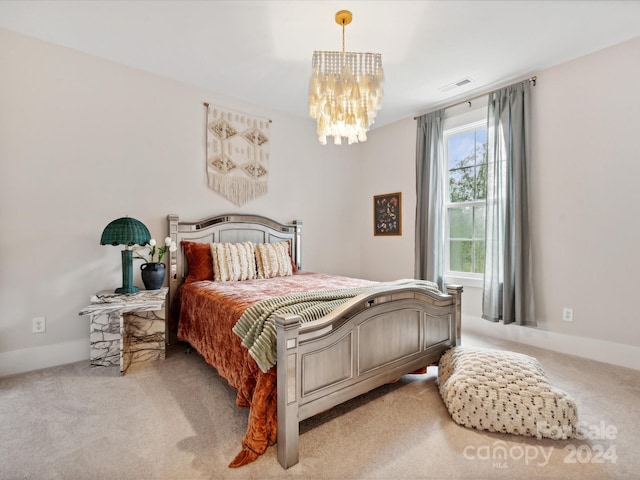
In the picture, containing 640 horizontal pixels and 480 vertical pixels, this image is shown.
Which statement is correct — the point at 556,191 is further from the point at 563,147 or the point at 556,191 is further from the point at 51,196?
the point at 51,196

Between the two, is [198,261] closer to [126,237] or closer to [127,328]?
[126,237]

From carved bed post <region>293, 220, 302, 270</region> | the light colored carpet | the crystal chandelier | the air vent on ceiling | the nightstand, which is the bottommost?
the light colored carpet

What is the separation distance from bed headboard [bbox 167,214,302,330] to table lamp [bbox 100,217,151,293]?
18.4 inches

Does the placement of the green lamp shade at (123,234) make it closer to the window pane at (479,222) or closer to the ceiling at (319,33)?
the ceiling at (319,33)

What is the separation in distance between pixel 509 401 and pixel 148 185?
3391 millimetres

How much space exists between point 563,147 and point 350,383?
2.95 m

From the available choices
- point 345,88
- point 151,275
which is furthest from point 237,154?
point 345,88

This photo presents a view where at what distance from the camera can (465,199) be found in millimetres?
3736

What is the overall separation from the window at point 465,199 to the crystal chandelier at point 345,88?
2.01 meters

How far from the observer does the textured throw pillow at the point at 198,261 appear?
10.1 feet

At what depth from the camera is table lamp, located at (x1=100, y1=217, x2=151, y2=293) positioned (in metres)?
2.53

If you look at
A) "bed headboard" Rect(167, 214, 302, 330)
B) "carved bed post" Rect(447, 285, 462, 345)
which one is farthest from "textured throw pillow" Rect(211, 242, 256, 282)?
"carved bed post" Rect(447, 285, 462, 345)

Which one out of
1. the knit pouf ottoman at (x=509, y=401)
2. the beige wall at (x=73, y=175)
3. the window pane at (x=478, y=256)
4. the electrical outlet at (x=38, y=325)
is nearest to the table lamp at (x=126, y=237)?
the beige wall at (x=73, y=175)

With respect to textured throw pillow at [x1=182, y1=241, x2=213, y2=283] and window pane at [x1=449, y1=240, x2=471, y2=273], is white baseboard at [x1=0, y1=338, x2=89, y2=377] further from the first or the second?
window pane at [x1=449, y1=240, x2=471, y2=273]
